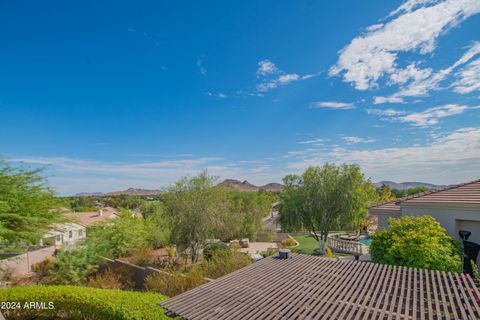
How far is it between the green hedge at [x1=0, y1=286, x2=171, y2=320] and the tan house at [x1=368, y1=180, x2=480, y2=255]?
11.5 m

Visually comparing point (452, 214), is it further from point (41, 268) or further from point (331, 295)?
point (41, 268)

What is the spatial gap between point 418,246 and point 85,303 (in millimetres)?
11419

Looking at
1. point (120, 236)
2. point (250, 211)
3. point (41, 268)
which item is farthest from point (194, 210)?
point (250, 211)

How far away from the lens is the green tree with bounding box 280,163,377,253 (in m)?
18.8

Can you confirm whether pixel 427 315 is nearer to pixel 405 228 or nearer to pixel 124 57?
pixel 405 228

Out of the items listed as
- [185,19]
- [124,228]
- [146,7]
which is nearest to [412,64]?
[185,19]

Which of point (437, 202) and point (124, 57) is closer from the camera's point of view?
point (437, 202)

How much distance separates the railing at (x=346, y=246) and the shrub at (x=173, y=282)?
11.6 m

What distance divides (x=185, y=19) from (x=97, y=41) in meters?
4.83

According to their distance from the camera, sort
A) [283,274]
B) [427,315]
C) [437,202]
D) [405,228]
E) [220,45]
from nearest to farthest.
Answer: [427,315]
[283,274]
[405,228]
[437,202]
[220,45]

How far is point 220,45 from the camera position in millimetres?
14055

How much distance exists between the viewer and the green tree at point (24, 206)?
8.81 meters

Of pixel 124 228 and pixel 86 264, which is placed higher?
pixel 124 228

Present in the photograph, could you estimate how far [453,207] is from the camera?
10070 millimetres
